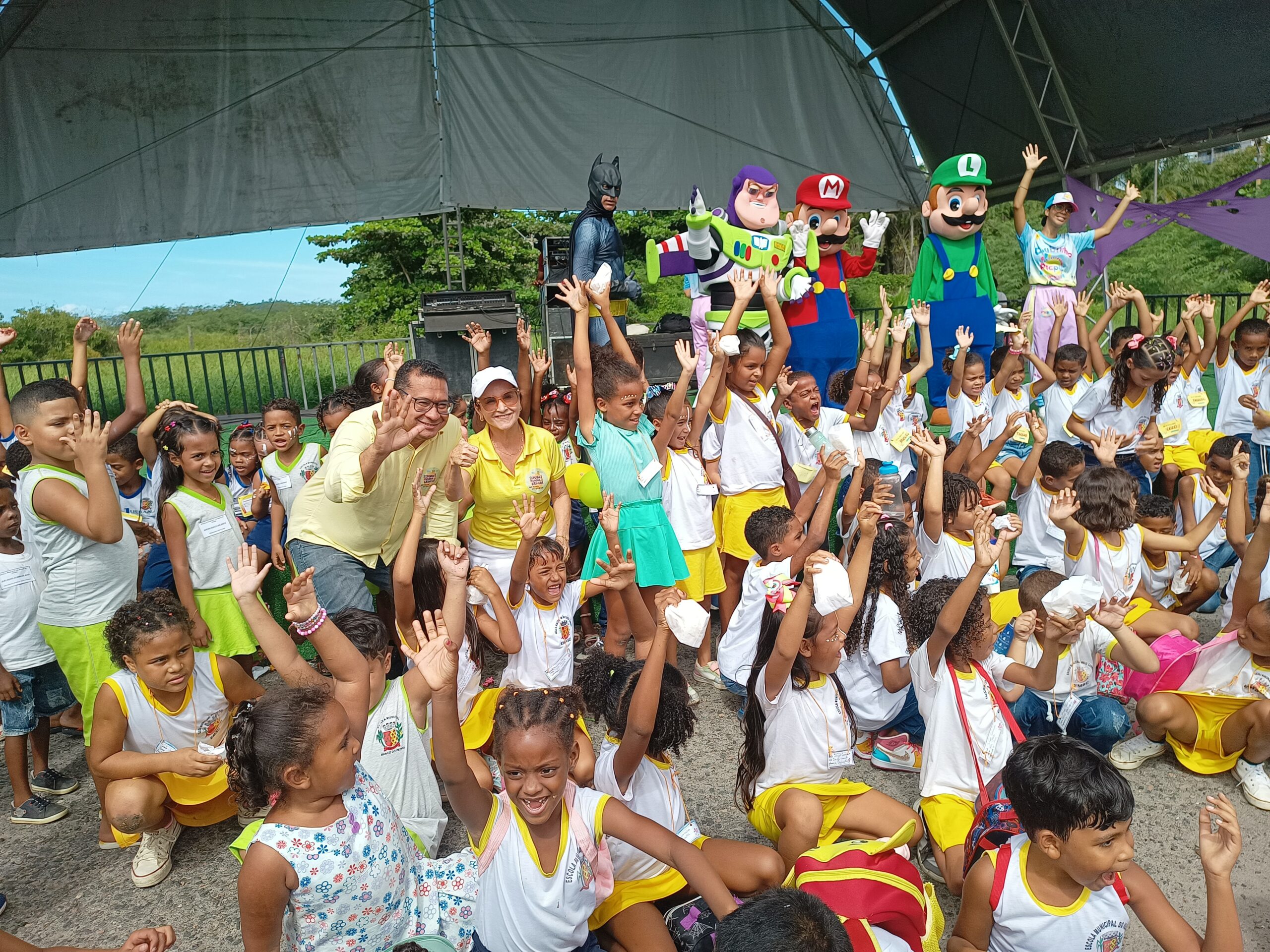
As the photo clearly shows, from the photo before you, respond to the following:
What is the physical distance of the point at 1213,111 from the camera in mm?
7965

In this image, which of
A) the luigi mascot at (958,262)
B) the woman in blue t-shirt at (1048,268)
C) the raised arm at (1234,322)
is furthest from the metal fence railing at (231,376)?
the raised arm at (1234,322)

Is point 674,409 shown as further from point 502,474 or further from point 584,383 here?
point 502,474

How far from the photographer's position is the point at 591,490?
4.03 metres

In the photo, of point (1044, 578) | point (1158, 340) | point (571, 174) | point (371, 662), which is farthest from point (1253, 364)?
point (571, 174)

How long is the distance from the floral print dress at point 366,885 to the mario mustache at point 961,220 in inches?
236

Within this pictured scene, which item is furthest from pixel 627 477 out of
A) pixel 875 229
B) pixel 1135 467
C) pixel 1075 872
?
Result: pixel 875 229

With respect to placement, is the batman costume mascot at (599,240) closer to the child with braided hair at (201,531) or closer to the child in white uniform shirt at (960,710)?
the child with braided hair at (201,531)

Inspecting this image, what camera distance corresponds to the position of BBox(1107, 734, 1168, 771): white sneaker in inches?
127

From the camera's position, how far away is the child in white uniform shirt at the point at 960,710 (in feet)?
8.61

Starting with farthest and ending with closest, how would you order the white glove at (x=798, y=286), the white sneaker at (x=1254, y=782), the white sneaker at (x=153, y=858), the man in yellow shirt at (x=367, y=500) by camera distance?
the white glove at (x=798, y=286) → the man in yellow shirt at (x=367, y=500) → the white sneaker at (x=1254, y=782) → the white sneaker at (x=153, y=858)

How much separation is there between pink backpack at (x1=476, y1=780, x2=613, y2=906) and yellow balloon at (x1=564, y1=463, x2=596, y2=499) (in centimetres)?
207

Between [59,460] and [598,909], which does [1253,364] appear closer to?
[598,909]

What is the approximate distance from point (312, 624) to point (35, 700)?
162 cm

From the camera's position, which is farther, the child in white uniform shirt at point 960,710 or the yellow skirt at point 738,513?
the yellow skirt at point 738,513
